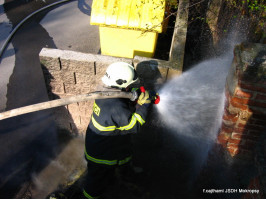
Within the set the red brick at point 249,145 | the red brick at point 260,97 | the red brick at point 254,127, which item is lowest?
the red brick at point 249,145

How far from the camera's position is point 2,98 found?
562 cm

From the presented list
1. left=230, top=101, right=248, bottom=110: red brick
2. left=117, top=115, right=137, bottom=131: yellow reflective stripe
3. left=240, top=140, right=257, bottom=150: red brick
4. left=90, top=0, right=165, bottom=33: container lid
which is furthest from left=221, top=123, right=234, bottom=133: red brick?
left=90, top=0, right=165, bottom=33: container lid

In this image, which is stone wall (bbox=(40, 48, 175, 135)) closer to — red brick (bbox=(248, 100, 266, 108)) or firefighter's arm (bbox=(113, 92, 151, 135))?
firefighter's arm (bbox=(113, 92, 151, 135))

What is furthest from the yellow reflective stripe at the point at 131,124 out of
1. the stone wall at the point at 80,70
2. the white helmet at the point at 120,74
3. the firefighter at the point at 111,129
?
the stone wall at the point at 80,70

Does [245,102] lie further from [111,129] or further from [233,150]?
[111,129]

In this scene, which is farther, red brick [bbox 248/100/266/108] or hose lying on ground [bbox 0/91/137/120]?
hose lying on ground [bbox 0/91/137/120]

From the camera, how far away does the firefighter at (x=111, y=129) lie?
10.1 ft

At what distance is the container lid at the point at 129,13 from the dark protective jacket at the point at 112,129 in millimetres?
1707

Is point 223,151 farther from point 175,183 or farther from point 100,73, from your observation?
point 100,73

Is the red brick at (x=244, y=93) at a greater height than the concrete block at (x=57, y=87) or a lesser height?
greater

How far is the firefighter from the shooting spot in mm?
3090

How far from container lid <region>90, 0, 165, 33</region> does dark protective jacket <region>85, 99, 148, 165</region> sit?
1707 millimetres

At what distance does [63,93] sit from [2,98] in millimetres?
2488

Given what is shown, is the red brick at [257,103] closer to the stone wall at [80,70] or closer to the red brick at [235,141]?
the red brick at [235,141]
